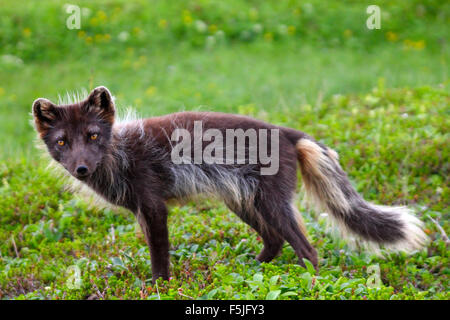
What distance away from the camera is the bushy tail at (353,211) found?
217 inches

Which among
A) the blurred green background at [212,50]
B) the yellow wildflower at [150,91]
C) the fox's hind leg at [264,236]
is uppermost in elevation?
the blurred green background at [212,50]

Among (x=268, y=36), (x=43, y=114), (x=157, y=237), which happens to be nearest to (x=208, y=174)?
(x=157, y=237)

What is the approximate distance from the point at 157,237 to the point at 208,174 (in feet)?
2.81

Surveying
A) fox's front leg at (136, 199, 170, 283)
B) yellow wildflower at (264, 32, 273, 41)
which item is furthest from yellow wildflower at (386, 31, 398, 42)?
fox's front leg at (136, 199, 170, 283)

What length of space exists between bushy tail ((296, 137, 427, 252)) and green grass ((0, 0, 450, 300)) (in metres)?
0.36

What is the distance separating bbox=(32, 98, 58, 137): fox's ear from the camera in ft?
16.4

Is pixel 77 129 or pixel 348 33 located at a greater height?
pixel 348 33

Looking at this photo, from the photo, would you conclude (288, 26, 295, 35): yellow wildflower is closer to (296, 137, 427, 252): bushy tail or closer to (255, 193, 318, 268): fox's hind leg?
(296, 137, 427, 252): bushy tail

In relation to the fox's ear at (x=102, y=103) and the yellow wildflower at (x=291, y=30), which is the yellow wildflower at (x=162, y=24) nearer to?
the yellow wildflower at (x=291, y=30)

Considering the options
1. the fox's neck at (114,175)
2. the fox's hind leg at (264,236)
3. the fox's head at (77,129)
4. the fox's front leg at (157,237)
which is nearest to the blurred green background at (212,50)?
the fox's hind leg at (264,236)

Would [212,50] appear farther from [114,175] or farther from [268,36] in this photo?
A: [114,175]

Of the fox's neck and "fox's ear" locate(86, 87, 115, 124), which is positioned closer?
"fox's ear" locate(86, 87, 115, 124)

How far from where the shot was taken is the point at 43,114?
5043 millimetres

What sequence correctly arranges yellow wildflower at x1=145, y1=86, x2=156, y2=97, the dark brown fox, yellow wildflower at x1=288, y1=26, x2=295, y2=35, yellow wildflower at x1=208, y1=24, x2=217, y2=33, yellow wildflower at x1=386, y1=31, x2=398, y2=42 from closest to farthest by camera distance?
the dark brown fox < yellow wildflower at x1=145, y1=86, x2=156, y2=97 < yellow wildflower at x1=208, y1=24, x2=217, y2=33 < yellow wildflower at x1=288, y1=26, x2=295, y2=35 < yellow wildflower at x1=386, y1=31, x2=398, y2=42
